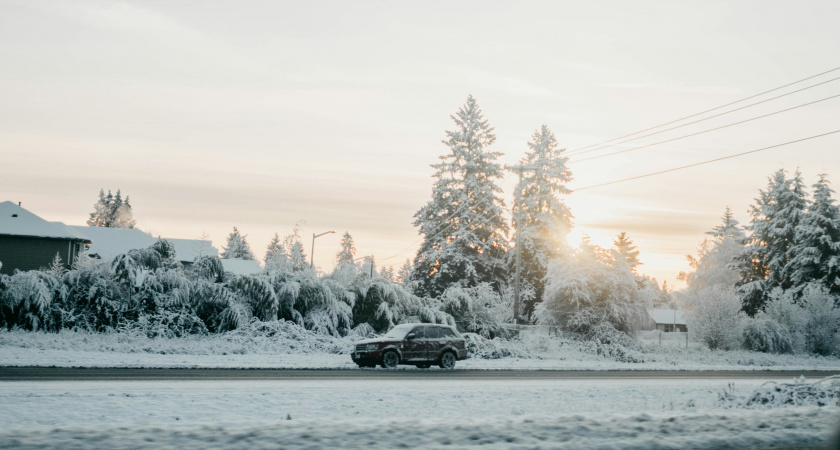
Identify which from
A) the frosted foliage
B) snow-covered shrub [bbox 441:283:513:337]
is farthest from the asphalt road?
snow-covered shrub [bbox 441:283:513:337]

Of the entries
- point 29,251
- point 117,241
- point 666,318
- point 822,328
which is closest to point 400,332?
point 822,328

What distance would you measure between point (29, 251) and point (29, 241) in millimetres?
761

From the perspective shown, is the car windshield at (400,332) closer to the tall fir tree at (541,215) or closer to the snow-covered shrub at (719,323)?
the snow-covered shrub at (719,323)

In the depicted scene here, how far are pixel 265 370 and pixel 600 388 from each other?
1030 centimetres

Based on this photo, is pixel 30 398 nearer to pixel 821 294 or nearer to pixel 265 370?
pixel 265 370

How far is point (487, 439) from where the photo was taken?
9.11m

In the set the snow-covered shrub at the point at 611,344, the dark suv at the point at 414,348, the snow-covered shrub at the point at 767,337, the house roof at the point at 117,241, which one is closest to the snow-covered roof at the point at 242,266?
the house roof at the point at 117,241

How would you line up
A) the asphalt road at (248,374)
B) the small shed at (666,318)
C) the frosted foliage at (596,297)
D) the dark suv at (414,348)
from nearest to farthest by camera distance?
1. the asphalt road at (248,374)
2. the dark suv at (414,348)
3. the frosted foliage at (596,297)
4. the small shed at (666,318)

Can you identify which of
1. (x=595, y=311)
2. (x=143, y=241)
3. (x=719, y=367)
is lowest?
(x=719, y=367)

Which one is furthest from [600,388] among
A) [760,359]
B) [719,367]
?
[760,359]

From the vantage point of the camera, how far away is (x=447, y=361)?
87.5 ft

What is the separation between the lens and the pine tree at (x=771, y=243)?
60062 millimetres

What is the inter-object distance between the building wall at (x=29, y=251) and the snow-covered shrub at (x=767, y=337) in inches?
1874

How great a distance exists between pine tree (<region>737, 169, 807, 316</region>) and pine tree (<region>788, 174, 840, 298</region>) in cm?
131
